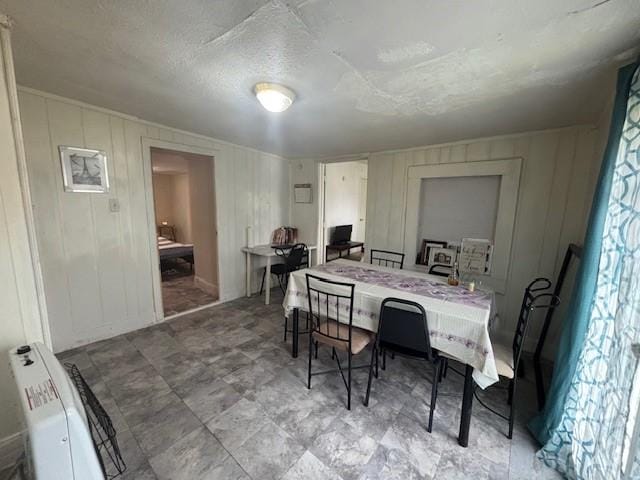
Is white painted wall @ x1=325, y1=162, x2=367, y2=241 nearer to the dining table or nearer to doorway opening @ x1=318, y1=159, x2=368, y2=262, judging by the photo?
doorway opening @ x1=318, y1=159, x2=368, y2=262

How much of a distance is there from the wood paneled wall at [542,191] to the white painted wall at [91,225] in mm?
3618

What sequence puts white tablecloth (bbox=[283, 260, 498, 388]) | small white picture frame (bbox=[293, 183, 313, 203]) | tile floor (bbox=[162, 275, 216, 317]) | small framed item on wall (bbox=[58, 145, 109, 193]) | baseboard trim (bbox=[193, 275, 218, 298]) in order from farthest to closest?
small white picture frame (bbox=[293, 183, 313, 203]), baseboard trim (bbox=[193, 275, 218, 298]), tile floor (bbox=[162, 275, 216, 317]), small framed item on wall (bbox=[58, 145, 109, 193]), white tablecloth (bbox=[283, 260, 498, 388])

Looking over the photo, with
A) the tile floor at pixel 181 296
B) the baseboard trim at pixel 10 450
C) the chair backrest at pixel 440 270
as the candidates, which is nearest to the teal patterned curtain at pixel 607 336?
the chair backrest at pixel 440 270

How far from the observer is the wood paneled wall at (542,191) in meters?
2.46

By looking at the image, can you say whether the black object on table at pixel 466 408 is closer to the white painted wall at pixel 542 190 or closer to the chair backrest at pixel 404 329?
the chair backrest at pixel 404 329

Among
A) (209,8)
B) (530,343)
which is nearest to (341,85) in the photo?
(209,8)

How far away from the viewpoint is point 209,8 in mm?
1112

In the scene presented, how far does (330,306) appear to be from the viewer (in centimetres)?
212

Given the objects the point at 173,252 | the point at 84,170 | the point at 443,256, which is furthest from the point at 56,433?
the point at 173,252

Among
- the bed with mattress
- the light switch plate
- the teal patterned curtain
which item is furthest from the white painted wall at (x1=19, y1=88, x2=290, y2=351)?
the teal patterned curtain

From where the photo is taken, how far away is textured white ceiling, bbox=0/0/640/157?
3.61 feet

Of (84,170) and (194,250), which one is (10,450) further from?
(194,250)

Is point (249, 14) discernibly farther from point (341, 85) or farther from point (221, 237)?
point (221, 237)

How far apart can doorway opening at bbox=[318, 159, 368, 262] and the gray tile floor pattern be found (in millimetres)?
3350
